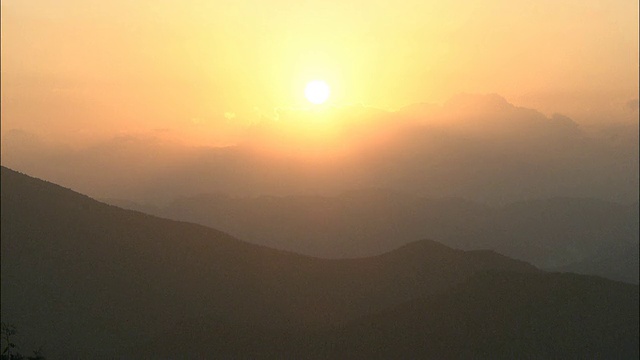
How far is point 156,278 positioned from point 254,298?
56.7 feet

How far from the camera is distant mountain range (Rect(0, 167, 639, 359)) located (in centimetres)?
9294

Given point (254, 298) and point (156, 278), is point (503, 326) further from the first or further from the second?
point (156, 278)

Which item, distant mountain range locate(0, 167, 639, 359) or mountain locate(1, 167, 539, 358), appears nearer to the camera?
distant mountain range locate(0, 167, 639, 359)

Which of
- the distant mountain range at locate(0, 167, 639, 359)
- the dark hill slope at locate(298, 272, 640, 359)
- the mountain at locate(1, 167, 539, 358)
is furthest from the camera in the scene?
the mountain at locate(1, 167, 539, 358)

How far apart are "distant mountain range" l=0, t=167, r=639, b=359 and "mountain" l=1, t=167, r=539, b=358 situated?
30 cm

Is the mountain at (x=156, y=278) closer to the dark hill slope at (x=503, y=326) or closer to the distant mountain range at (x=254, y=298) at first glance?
the distant mountain range at (x=254, y=298)

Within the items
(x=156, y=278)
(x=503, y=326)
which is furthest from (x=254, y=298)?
(x=503, y=326)

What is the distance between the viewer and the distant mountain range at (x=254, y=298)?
92.9 metres

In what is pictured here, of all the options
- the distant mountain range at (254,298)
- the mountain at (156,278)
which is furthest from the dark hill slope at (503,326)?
the mountain at (156,278)

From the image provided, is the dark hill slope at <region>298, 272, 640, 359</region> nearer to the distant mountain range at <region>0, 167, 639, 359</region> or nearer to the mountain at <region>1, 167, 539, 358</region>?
the distant mountain range at <region>0, 167, 639, 359</region>

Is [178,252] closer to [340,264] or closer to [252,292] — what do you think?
[252,292]

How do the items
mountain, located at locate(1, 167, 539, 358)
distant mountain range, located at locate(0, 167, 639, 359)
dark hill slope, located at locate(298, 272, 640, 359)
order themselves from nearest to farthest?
distant mountain range, located at locate(0, 167, 639, 359), dark hill slope, located at locate(298, 272, 640, 359), mountain, located at locate(1, 167, 539, 358)

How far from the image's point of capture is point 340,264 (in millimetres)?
129875

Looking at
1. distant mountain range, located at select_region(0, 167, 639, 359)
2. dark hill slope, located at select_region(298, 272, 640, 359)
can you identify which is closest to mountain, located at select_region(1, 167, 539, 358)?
distant mountain range, located at select_region(0, 167, 639, 359)
